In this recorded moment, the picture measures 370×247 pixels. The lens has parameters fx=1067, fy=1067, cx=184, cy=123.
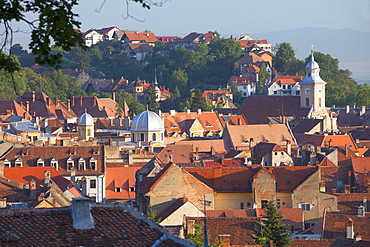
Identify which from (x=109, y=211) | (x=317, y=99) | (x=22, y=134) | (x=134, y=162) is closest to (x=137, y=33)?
(x=317, y=99)

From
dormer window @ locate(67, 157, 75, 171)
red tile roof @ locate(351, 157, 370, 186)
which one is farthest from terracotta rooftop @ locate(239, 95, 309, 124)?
dormer window @ locate(67, 157, 75, 171)

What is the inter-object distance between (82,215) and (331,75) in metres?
138

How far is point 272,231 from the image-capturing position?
30.0 meters

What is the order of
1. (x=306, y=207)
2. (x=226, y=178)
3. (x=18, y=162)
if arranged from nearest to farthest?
(x=306, y=207) → (x=226, y=178) → (x=18, y=162)

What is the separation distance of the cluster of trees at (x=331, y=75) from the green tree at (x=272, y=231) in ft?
340

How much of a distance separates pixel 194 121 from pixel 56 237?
87.0 meters

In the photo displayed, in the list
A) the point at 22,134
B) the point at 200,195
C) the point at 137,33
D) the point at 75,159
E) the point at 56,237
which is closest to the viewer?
the point at 56,237

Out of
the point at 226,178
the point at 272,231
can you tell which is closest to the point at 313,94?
the point at 226,178

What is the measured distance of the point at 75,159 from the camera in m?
54.1

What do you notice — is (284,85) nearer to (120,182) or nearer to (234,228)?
(120,182)

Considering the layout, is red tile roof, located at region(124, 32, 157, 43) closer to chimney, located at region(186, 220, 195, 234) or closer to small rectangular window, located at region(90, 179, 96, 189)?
small rectangular window, located at region(90, 179, 96, 189)

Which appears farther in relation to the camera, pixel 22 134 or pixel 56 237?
pixel 22 134

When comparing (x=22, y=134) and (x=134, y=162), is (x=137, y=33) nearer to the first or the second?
(x=22, y=134)

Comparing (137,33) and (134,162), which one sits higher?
(137,33)
